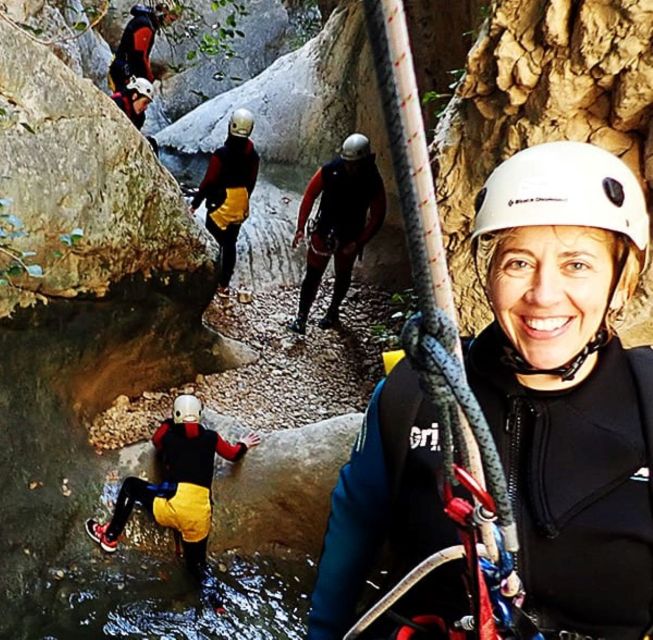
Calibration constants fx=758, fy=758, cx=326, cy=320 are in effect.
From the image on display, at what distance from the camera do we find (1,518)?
416 cm

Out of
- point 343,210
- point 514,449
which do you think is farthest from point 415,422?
point 343,210

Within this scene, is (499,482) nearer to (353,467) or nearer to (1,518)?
(353,467)

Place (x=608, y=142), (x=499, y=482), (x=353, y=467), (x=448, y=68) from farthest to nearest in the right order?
(x=448, y=68) < (x=608, y=142) < (x=353, y=467) < (x=499, y=482)

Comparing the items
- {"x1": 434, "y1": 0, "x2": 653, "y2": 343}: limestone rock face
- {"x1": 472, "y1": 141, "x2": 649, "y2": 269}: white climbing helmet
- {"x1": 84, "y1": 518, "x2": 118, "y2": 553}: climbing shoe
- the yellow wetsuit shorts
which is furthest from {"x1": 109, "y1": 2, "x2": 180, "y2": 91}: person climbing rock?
{"x1": 472, "y1": 141, "x2": 649, "y2": 269}: white climbing helmet

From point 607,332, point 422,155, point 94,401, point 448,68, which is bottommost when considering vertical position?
point 94,401

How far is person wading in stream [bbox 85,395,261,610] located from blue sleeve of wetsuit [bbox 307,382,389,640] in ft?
9.29

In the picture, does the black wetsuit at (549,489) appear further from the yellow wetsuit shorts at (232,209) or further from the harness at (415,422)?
the yellow wetsuit shorts at (232,209)

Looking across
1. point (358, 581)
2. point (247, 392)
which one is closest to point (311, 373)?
point (247, 392)

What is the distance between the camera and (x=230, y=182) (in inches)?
281

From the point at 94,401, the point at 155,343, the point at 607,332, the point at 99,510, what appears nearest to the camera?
the point at 607,332

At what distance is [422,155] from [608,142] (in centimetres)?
355

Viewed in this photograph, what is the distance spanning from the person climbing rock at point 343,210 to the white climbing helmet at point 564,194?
4887 mm

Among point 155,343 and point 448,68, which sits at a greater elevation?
point 448,68

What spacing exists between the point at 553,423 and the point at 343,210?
5.43 meters
